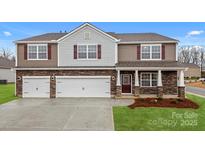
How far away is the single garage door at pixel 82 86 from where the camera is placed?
776 inches

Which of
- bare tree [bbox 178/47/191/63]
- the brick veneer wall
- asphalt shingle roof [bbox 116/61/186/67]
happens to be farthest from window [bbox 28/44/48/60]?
bare tree [bbox 178/47/191/63]

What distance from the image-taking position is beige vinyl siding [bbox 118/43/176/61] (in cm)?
2014

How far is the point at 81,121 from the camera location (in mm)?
10438

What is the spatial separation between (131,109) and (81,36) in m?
9.52

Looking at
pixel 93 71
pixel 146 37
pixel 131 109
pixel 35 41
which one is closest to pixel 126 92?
pixel 93 71

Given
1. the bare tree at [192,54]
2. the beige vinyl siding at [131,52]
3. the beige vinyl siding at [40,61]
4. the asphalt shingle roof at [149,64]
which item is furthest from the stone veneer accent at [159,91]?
the bare tree at [192,54]

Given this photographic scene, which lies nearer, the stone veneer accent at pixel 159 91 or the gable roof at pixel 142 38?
the stone veneer accent at pixel 159 91

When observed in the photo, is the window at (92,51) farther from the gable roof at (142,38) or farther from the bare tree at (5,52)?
the bare tree at (5,52)

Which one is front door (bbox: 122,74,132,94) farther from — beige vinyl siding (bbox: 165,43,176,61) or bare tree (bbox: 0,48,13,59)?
bare tree (bbox: 0,48,13,59)

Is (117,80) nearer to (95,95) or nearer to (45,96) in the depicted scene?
(95,95)

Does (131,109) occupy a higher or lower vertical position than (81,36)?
lower

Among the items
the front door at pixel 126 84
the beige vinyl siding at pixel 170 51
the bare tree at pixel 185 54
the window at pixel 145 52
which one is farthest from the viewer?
the bare tree at pixel 185 54

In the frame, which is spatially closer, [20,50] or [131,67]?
[131,67]

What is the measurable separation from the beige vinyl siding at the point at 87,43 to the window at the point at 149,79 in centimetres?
320
